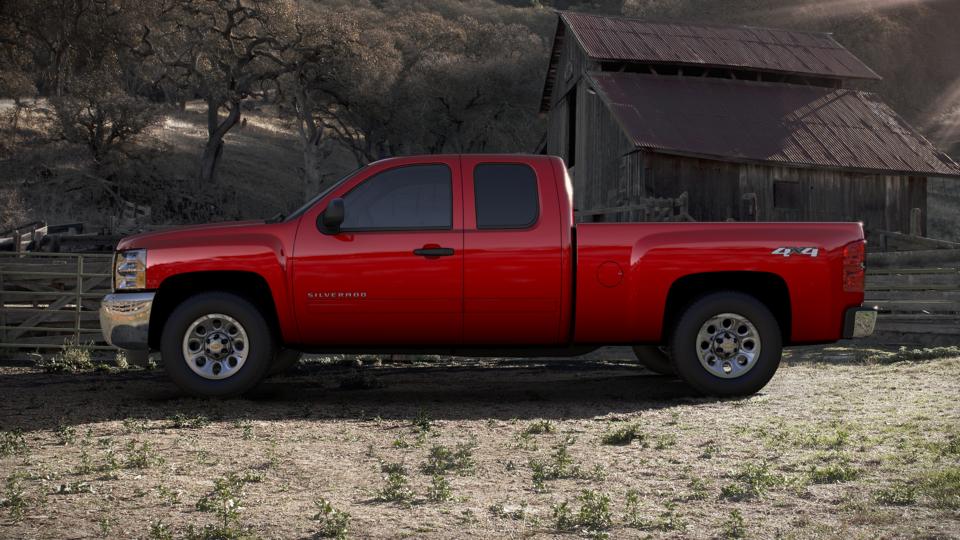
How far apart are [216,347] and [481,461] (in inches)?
134

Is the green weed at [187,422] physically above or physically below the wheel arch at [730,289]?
below

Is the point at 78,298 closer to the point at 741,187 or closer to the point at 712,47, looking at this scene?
the point at 741,187

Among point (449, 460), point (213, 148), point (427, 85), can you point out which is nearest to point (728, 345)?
point (449, 460)

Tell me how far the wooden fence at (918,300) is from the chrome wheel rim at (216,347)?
1077cm

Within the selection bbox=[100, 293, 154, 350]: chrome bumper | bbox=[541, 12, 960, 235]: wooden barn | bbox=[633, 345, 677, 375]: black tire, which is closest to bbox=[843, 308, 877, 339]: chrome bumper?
bbox=[633, 345, 677, 375]: black tire

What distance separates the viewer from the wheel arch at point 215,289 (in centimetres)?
948

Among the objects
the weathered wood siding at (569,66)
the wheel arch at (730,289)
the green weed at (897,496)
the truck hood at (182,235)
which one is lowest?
the green weed at (897,496)

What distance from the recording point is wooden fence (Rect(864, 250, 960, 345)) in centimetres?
1562

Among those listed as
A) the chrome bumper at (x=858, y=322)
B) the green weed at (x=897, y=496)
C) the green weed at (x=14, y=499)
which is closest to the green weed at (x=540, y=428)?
the green weed at (x=897, y=496)

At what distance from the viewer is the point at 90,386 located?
10.9 m

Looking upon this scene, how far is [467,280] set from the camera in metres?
9.20

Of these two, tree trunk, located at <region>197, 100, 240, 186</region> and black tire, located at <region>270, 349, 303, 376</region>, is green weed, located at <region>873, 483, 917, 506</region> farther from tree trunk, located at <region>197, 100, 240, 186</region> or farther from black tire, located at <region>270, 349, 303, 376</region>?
tree trunk, located at <region>197, 100, 240, 186</region>

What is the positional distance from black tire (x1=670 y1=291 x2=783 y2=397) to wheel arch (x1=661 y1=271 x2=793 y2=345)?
163 mm

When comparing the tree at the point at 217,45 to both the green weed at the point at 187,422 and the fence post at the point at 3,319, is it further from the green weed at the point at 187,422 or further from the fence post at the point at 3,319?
the green weed at the point at 187,422
